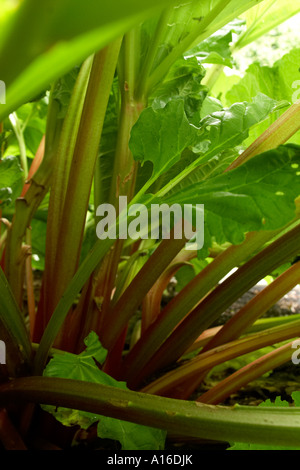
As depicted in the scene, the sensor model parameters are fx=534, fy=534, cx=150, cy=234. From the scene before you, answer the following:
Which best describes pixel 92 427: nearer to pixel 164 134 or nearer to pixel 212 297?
pixel 212 297

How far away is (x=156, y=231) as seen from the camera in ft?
2.15

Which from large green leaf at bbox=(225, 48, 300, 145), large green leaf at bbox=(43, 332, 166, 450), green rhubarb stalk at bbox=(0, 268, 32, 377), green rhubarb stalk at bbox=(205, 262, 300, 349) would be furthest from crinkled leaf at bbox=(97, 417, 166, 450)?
large green leaf at bbox=(225, 48, 300, 145)

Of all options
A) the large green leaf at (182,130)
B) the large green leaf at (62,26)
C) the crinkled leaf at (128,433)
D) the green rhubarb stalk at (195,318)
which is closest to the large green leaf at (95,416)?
the crinkled leaf at (128,433)

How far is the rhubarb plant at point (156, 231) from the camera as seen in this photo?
460 millimetres

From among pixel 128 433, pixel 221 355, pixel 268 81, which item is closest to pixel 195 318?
pixel 221 355

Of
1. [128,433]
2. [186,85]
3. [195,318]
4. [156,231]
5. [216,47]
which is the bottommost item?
[128,433]

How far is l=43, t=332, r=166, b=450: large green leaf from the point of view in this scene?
0.51 meters

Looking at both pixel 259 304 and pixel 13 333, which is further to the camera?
pixel 259 304

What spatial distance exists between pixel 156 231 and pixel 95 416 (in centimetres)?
24

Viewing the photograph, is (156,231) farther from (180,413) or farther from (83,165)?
(180,413)

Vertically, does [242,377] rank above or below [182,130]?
below

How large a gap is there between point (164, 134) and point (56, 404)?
0.28 m

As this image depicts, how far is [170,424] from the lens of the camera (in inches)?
18.3

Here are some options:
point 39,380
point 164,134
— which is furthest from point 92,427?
point 164,134
